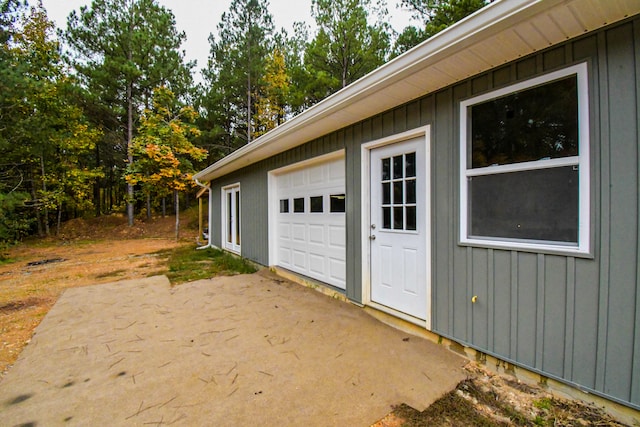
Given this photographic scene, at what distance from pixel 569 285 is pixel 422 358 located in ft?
3.93

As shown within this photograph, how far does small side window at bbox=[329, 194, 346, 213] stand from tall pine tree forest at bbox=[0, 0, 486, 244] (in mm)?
6789

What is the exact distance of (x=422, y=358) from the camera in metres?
2.39

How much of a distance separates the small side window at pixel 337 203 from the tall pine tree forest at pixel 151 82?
A: 22.3ft

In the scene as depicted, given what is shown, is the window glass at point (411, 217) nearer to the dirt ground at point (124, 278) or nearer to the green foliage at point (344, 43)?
the dirt ground at point (124, 278)

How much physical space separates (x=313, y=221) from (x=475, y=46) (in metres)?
3.19

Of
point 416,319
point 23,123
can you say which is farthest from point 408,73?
point 23,123

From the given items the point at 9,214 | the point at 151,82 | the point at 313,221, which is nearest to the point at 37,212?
the point at 9,214

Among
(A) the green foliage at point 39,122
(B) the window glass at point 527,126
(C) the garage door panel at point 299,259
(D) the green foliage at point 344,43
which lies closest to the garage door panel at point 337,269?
(C) the garage door panel at point 299,259

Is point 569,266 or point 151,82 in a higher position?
point 151,82

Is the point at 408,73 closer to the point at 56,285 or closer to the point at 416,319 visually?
the point at 416,319

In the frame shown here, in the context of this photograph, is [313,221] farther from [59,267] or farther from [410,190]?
[59,267]

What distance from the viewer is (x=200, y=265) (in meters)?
6.58

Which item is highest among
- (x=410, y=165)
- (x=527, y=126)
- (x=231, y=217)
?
(x=527, y=126)

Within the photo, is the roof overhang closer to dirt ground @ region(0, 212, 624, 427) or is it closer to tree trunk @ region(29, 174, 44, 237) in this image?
dirt ground @ region(0, 212, 624, 427)
